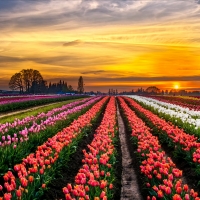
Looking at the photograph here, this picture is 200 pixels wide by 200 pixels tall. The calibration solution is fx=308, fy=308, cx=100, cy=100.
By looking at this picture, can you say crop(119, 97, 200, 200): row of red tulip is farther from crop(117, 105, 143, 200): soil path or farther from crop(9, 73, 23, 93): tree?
crop(9, 73, 23, 93): tree

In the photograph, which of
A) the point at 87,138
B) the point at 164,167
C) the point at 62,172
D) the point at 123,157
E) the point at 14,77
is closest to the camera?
the point at 164,167

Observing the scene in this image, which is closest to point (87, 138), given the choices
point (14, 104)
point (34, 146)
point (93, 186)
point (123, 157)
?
point (123, 157)

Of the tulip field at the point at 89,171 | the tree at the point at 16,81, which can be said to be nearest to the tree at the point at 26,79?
the tree at the point at 16,81

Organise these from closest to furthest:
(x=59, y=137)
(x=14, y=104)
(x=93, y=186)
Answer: (x=93, y=186)
(x=59, y=137)
(x=14, y=104)

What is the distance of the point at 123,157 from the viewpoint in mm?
12359

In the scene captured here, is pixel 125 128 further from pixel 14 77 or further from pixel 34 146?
pixel 14 77

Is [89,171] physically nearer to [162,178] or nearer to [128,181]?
[162,178]

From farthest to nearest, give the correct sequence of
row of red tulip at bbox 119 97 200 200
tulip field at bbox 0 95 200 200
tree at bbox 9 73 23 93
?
1. tree at bbox 9 73 23 93
2. tulip field at bbox 0 95 200 200
3. row of red tulip at bbox 119 97 200 200

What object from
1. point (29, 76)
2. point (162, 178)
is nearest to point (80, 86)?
point (29, 76)

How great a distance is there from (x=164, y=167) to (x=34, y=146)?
5.00 meters

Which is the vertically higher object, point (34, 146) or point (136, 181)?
point (34, 146)

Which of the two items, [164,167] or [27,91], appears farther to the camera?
[27,91]

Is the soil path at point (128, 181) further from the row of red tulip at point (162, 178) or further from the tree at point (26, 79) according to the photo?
the tree at point (26, 79)

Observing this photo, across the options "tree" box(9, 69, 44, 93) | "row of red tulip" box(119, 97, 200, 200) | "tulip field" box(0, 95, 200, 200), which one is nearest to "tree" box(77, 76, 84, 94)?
"tree" box(9, 69, 44, 93)
